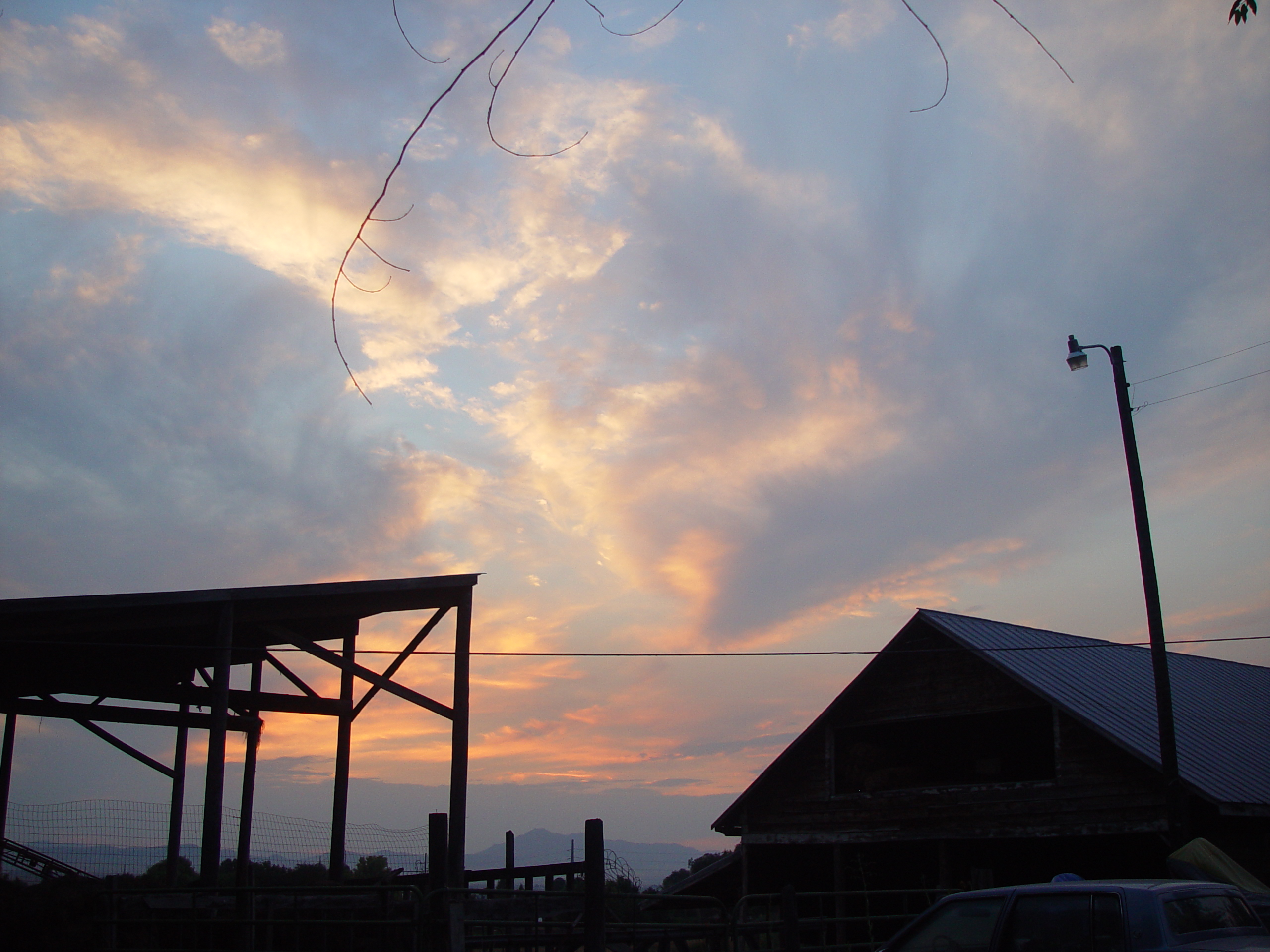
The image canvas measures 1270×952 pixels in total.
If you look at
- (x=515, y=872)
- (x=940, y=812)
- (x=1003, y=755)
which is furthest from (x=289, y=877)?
(x=1003, y=755)

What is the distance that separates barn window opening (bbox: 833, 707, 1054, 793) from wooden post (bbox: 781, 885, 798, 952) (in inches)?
386

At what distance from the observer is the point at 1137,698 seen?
19.1 metres

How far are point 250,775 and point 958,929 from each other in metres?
15.3

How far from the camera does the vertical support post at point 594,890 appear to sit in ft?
30.3

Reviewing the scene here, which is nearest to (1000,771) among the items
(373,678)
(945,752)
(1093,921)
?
(945,752)

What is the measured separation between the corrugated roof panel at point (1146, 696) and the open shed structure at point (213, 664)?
34.2 feet

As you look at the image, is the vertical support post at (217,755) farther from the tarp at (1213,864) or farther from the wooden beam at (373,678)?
the tarp at (1213,864)

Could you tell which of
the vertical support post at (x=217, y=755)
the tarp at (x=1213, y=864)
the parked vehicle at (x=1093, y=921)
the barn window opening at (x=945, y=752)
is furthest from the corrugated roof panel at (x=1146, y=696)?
the vertical support post at (x=217, y=755)

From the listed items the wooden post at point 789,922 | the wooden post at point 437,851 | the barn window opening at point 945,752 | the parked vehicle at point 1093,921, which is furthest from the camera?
the barn window opening at point 945,752

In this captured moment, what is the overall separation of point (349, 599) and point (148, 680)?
5.73 metres

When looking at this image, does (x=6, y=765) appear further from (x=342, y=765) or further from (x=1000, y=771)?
(x=1000, y=771)

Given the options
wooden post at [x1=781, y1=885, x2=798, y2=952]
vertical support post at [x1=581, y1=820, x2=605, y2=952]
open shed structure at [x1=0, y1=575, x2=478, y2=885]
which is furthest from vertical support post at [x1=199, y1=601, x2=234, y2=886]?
wooden post at [x1=781, y1=885, x2=798, y2=952]

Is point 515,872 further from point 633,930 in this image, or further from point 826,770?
point 826,770

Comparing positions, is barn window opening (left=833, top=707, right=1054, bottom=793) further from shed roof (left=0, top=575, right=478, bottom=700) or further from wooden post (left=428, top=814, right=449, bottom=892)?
wooden post (left=428, top=814, right=449, bottom=892)
